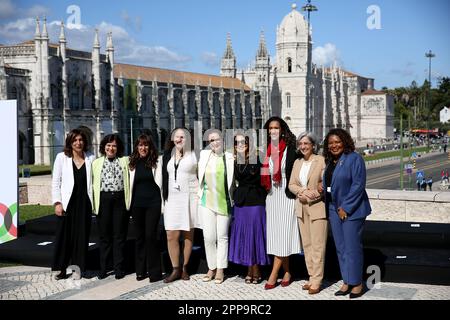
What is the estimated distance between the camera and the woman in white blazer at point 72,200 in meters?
7.11

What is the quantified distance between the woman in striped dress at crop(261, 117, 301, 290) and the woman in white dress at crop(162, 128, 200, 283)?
3.04 ft

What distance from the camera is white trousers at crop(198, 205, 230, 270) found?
6.82 meters

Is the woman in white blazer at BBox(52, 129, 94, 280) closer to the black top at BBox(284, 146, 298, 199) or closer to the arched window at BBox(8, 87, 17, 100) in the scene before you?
the black top at BBox(284, 146, 298, 199)

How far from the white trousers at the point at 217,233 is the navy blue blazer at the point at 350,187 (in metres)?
1.38

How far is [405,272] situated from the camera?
6699mm

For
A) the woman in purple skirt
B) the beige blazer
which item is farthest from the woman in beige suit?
the woman in purple skirt

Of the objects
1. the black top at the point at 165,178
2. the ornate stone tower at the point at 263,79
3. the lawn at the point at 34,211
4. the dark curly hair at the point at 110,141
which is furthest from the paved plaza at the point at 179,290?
the ornate stone tower at the point at 263,79

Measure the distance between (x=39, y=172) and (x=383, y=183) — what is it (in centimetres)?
2008

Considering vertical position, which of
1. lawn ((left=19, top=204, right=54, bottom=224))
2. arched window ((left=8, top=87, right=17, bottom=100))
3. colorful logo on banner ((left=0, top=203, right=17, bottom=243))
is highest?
arched window ((left=8, top=87, right=17, bottom=100))

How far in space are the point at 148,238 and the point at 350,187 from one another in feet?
8.21

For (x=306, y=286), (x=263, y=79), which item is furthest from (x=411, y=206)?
(x=263, y=79)

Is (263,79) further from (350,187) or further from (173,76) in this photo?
(350,187)

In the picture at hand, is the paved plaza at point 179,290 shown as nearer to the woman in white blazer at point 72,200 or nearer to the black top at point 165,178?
the woman in white blazer at point 72,200
